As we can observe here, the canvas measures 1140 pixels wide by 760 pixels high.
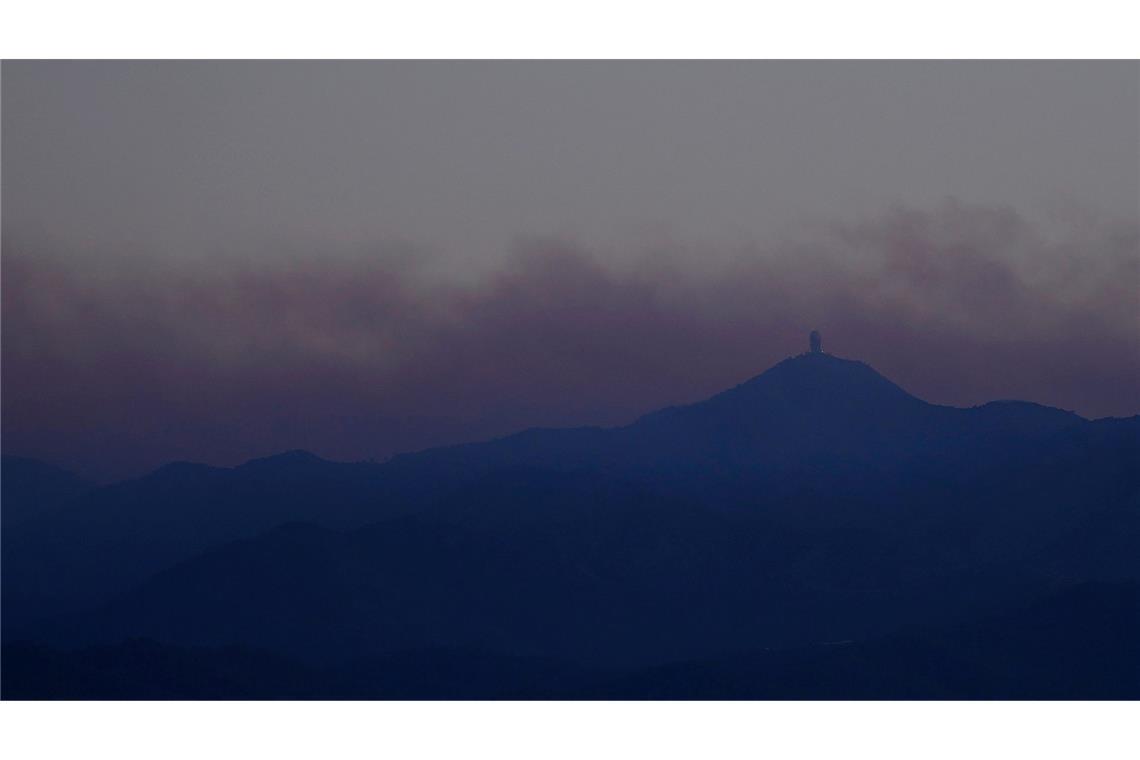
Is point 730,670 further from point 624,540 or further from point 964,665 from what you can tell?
point 964,665

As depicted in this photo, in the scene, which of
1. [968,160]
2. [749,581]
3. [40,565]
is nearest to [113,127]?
[40,565]

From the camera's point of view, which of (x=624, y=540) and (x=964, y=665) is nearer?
(x=964, y=665)

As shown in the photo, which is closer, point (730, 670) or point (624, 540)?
point (730, 670)

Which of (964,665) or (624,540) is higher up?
(624,540)

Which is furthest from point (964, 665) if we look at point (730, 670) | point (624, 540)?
point (624, 540)

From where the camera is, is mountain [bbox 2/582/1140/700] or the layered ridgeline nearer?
mountain [bbox 2/582/1140/700]

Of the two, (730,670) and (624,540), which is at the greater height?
(624,540)

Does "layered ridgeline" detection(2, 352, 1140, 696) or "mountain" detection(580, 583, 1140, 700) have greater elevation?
"layered ridgeline" detection(2, 352, 1140, 696)

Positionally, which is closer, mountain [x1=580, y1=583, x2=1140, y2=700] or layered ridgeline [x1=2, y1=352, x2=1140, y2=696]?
mountain [x1=580, y1=583, x2=1140, y2=700]

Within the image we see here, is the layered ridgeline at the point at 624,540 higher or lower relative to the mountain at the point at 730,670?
higher
